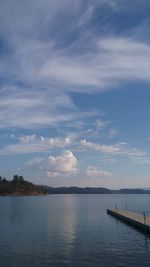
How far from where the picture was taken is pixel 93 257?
126 ft

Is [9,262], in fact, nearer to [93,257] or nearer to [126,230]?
[93,257]

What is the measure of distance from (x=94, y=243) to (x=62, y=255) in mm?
8599

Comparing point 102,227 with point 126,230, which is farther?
point 102,227

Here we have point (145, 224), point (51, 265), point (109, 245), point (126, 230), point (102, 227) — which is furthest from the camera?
point (102, 227)

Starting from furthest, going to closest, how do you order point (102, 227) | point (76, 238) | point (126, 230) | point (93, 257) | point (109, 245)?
point (102, 227) < point (126, 230) < point (76, 238) < point (109, 245) < point (93, 257)

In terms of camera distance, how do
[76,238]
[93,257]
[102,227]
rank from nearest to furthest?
1. [93,257]
2. [76,238]
3. [102,227]

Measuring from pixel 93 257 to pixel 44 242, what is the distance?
10719 millimetres

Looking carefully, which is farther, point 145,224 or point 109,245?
point 145,224

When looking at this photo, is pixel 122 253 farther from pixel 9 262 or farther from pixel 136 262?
pixel 9 262

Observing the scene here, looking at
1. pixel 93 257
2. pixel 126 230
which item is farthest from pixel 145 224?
pixel 93 257

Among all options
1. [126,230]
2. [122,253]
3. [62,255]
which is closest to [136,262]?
[122,253]

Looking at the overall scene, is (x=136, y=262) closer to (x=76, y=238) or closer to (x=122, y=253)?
(x=122, y=253)

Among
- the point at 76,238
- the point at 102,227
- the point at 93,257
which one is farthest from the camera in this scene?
the point at 102,227

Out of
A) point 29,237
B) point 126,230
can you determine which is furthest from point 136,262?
point 126,230
